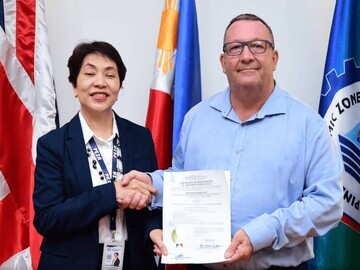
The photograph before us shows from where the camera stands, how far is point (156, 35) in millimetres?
3176

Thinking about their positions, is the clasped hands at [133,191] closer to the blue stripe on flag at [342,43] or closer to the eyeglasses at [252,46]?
the eyeglasses at [252,46]

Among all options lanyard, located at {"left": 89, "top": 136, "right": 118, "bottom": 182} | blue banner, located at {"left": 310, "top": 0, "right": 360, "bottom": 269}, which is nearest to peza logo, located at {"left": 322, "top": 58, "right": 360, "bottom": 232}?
blue banner, located at {"left": 310, "top": 0, "right": 360, "bottom": 269}

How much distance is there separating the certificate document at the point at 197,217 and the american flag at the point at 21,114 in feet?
4.10

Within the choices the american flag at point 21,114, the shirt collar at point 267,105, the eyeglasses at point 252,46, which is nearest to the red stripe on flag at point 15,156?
the american flag at point 21,114

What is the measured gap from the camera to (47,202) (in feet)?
5.67

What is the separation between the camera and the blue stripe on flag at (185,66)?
2.67 meters

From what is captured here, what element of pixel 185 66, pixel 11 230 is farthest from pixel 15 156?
pixel 185 66

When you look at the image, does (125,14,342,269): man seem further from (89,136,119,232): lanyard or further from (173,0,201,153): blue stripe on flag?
(173,0,201,153): blue stripe on flag

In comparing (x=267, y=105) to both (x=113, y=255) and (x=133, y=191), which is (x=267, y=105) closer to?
(x=133, y=191)

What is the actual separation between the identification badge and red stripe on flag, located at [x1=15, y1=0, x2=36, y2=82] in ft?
4.29

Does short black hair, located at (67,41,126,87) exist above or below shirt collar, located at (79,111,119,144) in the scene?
above

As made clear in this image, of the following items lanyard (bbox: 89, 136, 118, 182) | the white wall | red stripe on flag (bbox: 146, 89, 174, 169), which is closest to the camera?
lanyard (bbox: 89, 136, 118, 182)

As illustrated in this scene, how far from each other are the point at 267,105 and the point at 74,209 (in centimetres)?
80

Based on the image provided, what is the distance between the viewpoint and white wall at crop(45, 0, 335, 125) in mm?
3049
